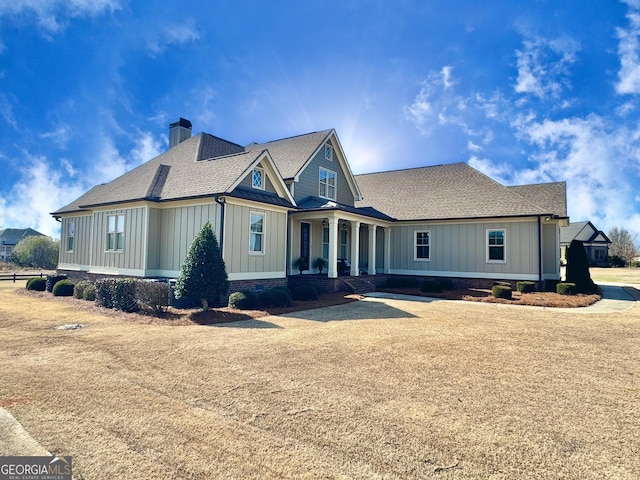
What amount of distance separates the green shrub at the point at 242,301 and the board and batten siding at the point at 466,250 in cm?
1189

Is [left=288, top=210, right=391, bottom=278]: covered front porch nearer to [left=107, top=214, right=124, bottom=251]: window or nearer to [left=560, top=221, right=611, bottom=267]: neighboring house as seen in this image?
[left=107, top=214, right=124, bottom=251]: window

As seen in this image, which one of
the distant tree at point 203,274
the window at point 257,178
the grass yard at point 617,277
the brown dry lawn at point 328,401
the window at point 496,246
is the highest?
the window at point 257,178

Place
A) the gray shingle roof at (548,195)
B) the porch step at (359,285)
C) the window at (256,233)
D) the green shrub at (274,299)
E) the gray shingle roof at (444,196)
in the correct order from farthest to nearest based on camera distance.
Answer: the gray shingle roof at (548,195), the gray shingle roof at (444,196), the porch step at (359,285), the window at (256,233), the green shrub at (274,299)

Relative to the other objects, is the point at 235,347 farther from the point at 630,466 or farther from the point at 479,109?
the point at 479,109

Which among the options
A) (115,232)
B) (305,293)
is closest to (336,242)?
(305,293)

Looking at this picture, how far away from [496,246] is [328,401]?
17.6m

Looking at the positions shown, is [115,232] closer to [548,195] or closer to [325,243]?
[325,243]

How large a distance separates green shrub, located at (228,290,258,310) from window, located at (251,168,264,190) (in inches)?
204

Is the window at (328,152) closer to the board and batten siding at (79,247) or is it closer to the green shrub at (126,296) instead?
the green shrub at (126,296)

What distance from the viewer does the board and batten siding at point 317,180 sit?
1936 cm

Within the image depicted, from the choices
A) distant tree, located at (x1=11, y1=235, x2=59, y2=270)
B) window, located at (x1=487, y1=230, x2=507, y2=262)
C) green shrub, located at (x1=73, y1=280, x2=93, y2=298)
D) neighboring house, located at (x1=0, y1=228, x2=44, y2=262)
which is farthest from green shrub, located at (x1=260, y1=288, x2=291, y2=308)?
neighboring house, located at (x1=0, y1=228, x2=44, y2=262)

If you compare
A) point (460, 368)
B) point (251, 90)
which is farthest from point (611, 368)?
point (251, 90)

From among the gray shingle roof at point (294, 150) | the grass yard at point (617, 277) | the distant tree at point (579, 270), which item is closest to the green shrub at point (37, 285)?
the gray shingle roof at point (294, 150)

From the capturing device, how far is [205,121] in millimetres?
23734
